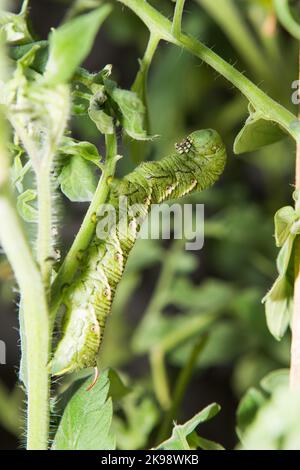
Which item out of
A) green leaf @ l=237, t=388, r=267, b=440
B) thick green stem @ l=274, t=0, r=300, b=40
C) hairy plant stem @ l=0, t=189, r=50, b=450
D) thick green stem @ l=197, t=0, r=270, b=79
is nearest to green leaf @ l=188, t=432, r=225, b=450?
green leaf @ l=237, t=388, r=267, b=440

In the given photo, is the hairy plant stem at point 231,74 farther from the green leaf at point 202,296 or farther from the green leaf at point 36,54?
the green leaf at point 202,296

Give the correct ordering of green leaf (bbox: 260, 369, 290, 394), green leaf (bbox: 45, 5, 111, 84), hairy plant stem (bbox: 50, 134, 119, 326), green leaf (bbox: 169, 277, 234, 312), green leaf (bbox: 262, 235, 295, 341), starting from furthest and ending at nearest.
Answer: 1. green leaf (bbox: 169, 277, 234, 312)
2. green leaf (bbox: 260, 369, 290, 394)
3. green leaf (bbox: 262, 235, 295, 341)
4. hairy plant stem (bbox: 50, 134, 119, 326)
5. green leaf (bbox: 45, 5, 111, 84)

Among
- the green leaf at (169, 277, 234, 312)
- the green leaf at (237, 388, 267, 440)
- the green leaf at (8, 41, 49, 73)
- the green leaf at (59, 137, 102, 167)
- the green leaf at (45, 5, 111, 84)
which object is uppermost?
the green leaf at (8, 41, 49, 73)

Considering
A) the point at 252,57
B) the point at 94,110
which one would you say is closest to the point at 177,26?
the point at 94,110

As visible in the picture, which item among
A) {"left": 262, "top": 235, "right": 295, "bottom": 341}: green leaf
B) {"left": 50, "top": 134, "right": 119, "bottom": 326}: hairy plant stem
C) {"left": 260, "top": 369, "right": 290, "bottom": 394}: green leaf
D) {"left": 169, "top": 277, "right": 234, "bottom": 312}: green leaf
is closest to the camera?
{"left": 50, "top": 134, "right": 119, "bottom": 326}: hairy plant stem

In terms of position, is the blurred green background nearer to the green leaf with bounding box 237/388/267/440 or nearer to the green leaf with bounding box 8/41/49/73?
the green leaf with bounding box 237/388/267/440

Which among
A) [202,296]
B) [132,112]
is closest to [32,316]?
[132,112]

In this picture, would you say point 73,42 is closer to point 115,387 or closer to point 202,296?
point 115,387
